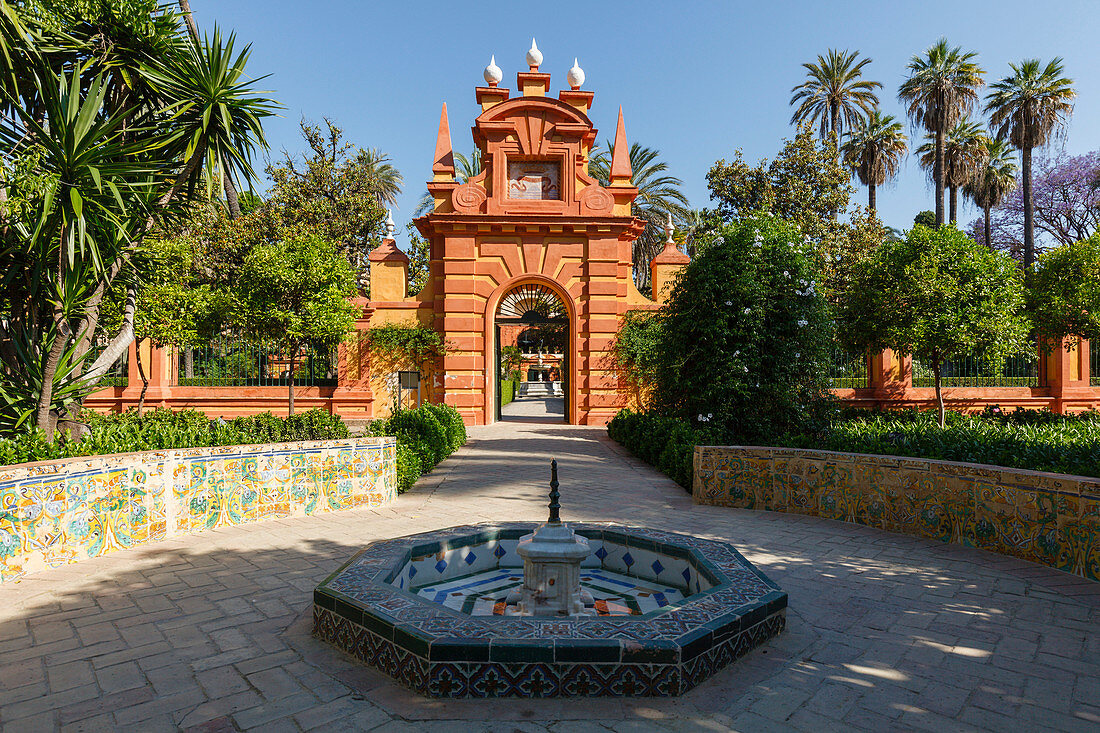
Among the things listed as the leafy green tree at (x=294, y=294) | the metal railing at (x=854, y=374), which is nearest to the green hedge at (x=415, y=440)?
the leafy green tree at (x=294, y=294)

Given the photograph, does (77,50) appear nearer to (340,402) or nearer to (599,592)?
(599,592)

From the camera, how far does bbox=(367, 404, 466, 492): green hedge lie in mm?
8383

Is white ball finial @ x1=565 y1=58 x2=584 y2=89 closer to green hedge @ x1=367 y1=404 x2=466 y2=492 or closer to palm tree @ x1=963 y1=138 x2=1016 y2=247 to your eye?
green hedge @ x1=367 y1=404 x2=466 y2=492

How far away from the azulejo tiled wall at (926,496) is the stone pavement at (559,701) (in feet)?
0.74

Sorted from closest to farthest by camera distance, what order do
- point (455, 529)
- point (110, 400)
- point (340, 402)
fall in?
point (455, 529), point (110, 400), point (340, 402)

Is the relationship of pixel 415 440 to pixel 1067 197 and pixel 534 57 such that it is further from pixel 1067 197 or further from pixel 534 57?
pixel 1067 197

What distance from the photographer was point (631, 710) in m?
2.70

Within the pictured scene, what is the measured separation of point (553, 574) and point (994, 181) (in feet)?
141

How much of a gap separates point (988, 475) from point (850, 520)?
59.1 inches

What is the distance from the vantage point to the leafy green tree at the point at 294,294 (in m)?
14.3

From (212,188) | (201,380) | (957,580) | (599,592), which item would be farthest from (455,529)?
(201,380)

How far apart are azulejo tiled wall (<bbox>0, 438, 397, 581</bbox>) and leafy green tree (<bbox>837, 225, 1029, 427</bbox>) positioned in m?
13.3

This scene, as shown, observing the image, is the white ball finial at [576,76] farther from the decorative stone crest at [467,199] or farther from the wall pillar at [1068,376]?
the wall pillar at [1068,376]

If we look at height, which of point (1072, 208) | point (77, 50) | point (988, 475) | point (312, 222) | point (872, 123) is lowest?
point (988, 475)
